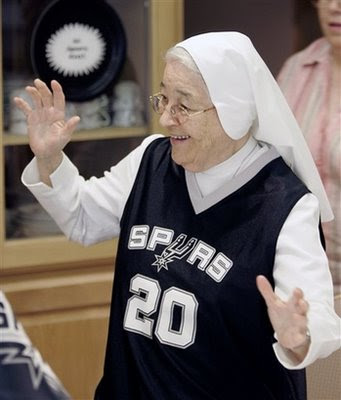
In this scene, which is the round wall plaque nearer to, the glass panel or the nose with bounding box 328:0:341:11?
the glass panel

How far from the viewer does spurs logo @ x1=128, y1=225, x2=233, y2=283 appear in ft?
6.66

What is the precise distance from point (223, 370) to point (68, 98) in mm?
1207

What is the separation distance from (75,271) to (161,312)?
3.32ft

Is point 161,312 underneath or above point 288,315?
underneath

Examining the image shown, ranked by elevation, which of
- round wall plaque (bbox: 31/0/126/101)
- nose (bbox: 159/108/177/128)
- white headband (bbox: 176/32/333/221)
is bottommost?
round wall plaque (bbox: 31/0/126/101)

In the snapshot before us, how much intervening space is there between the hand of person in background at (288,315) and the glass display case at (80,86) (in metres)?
1.24

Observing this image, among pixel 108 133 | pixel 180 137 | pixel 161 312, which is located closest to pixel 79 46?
pixel 108 133

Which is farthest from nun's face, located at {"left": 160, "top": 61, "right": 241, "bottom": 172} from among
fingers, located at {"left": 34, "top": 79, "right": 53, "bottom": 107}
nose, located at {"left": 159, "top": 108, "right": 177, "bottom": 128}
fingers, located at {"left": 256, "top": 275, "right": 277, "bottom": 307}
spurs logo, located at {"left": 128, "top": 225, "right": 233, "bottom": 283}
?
fingers, located at {"left": 256, "top": 275, "right": 277, "bottom": 307}

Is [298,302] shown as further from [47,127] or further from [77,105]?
[77,105]

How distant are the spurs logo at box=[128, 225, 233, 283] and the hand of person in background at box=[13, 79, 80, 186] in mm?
225

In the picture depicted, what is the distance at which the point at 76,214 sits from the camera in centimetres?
227

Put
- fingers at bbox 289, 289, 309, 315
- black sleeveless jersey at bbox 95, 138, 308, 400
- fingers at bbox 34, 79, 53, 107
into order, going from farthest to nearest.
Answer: fingers at bbox 34, 79, 53, 107 → black sleeveless jersey at bbox 95, 138, 308, 400 → fingers at bbox 289, 289, 309, 315

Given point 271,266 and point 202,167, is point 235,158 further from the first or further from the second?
point 271,266

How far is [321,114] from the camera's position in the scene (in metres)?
2.83
